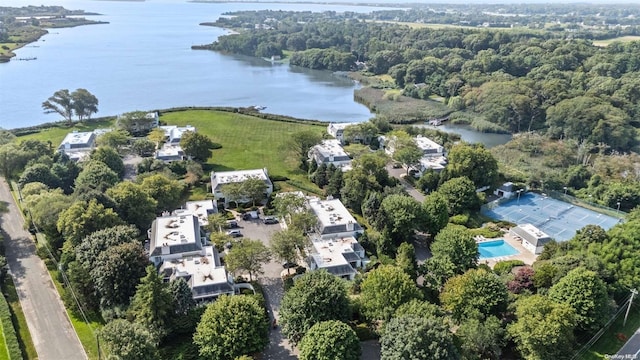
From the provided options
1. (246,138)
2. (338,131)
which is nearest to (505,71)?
(338,131)

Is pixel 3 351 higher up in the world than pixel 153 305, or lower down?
lower down

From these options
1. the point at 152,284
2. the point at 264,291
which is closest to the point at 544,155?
the point at 264,291

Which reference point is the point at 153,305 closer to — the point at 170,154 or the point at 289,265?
the point at 289,265

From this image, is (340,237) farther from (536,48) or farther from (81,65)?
(81,65)

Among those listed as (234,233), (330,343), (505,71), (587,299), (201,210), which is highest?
(505,71)

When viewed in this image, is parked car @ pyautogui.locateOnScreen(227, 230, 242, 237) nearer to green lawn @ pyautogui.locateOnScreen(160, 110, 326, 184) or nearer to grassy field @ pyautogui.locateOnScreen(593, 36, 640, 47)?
green lawn @ pyautogui.locateOnScreen(160, 110, 326, 184)

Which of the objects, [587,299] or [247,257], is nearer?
[587,299]

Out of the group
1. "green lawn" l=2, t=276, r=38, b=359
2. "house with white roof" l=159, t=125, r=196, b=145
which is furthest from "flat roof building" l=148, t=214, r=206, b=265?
"house with white roof" l=159, t=125, r=196, b=145

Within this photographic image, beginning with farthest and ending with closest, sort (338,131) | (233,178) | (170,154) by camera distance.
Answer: (338,131) < (170,154) < (233,178)
